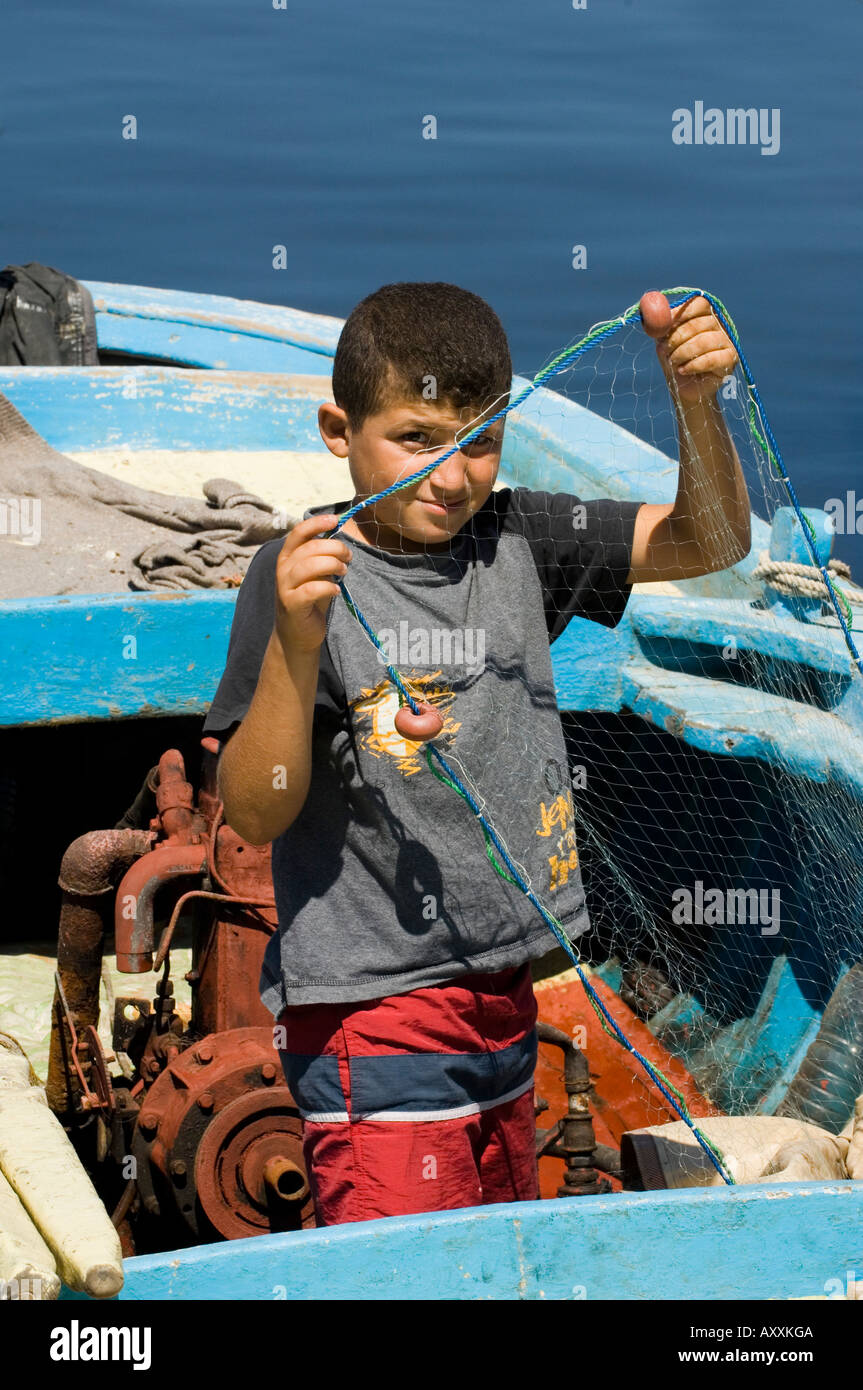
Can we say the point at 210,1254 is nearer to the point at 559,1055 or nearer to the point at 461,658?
the point at 461,658

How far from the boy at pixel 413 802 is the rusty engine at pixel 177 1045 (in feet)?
1.83

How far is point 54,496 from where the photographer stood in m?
4.30

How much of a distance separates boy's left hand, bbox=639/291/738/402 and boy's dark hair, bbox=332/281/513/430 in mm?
187

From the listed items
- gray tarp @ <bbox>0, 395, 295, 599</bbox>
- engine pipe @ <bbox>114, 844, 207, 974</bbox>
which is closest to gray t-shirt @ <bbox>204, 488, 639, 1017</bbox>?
engine pipe @ <bbox>114, 844, 207, 974</bbox>

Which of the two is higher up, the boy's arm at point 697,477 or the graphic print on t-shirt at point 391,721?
the boy's arm at point 697,477

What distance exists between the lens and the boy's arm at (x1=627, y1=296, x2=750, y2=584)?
75.1 inches

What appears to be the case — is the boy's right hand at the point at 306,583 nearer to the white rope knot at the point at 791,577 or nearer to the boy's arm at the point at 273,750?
the boy's arm at the point at 273,750

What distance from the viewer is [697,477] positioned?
6.50 ft

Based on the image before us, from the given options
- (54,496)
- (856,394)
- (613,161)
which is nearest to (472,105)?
(613,161)

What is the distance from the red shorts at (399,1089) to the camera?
6.06ft

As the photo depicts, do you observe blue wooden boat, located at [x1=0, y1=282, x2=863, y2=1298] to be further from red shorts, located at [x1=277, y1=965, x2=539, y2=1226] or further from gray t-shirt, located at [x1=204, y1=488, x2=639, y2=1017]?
gray t-shirt, located at [x1=204, y1=488, x2=639, y2=1017]

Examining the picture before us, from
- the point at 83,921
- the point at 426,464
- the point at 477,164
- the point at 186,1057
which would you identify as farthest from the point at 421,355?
the point at 477,164

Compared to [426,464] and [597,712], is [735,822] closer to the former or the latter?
[597,712]

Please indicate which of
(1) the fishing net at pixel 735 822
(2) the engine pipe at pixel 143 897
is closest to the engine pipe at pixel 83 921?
(2) the engine pipe at pixel 143 897
